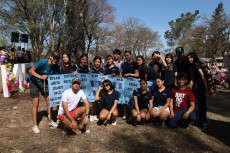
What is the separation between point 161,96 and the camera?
187 inches

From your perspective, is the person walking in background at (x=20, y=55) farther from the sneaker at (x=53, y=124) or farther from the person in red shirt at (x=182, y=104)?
the person in red shirt at (x=182, y=104)

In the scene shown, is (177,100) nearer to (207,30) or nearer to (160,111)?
(160,111)

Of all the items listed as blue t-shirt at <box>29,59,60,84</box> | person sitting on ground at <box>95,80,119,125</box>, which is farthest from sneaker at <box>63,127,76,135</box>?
blue t-shirt at <box>29,59,60,84</box>

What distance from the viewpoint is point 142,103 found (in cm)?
479

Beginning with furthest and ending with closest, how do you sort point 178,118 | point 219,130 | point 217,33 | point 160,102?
1. point 217,33
2. point 160,102
3. point 219,130
4. point 178,118

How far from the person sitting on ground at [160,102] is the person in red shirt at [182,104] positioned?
15 cm

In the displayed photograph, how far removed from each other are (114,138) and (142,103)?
4.36 feet

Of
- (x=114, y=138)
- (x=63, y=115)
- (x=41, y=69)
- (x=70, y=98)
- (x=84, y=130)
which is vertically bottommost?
(x=114, y=138)

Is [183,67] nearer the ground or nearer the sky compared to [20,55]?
nearer the ground

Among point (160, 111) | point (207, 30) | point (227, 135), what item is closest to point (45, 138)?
point (160, 111)

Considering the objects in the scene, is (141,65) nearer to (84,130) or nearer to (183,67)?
(183,67)

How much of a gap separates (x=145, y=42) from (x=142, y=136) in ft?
134

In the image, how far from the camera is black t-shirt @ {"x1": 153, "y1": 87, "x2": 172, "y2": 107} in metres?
4.67

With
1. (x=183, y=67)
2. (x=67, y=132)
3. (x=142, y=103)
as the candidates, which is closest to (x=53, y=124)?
(x=67, y=132)
